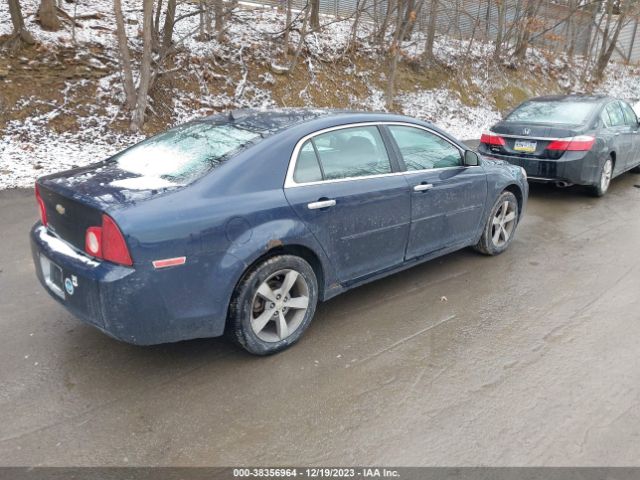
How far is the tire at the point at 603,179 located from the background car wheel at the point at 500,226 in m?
3.00

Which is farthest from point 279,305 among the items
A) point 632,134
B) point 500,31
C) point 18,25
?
point 500,31

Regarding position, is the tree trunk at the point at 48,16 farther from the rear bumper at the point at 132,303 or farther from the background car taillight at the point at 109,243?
the background car taillight at the point at 109,243

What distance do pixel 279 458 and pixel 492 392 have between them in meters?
1.37

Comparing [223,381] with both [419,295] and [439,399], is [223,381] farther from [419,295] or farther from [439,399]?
[419,295]

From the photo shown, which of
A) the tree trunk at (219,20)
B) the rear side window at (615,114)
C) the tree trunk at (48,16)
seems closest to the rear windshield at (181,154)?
the rear side window at (615,114)

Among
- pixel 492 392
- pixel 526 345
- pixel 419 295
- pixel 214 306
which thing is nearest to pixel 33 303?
pixel 214 306

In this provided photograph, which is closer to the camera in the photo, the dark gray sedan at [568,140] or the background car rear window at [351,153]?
the background car rear window at [351,153]

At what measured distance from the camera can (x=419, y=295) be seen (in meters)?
4.44

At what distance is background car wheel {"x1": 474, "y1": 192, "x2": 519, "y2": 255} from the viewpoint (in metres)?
5.20

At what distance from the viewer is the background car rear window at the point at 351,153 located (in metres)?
3.67

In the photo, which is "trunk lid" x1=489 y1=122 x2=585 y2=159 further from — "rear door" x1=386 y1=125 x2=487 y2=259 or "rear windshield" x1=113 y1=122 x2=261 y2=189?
"rear windshield" x1=113 y1=122 x2=261 y2=189

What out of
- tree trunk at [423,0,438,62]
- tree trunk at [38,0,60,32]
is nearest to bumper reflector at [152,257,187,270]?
tree trunk at [38,0,60,32]

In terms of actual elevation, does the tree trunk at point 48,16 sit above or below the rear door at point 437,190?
above

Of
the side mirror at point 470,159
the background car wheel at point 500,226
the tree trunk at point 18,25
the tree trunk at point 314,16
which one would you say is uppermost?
the tree trunk at point 314,16
